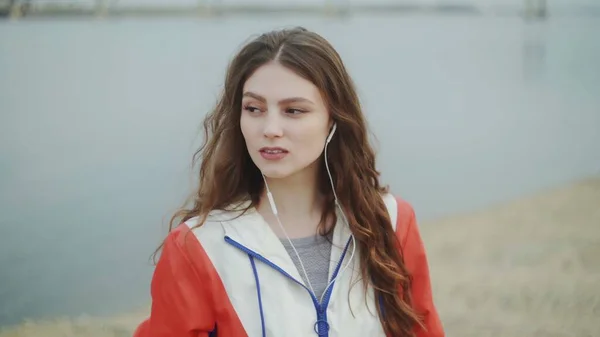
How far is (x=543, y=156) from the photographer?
9.23 feet

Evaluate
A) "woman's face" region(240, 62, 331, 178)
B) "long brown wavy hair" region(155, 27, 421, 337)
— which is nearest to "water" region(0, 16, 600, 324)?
"long brown wavy hair" region(155, 27, 421, 337)

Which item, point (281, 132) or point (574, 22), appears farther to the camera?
point (574, 22)

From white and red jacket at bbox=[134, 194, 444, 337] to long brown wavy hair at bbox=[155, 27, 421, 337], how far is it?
0.17ft

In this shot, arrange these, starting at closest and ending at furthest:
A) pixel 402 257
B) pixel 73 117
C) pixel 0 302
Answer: pixel 402 257 → pixel 0 302 → pixel 73 117

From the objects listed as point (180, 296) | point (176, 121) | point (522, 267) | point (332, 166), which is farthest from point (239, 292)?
point (522, 267)

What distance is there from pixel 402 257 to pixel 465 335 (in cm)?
120

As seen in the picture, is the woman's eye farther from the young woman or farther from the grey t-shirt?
the grey t-shirt

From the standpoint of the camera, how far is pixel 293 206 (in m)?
1.34

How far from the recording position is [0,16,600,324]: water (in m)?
2.15

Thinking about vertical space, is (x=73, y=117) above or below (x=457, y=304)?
above

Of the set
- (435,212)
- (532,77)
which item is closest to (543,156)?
(532,77)

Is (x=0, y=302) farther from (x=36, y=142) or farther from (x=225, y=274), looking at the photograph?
(x=225, y=274)

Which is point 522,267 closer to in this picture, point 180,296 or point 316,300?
point 316,300

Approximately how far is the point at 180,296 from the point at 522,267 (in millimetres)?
1769
